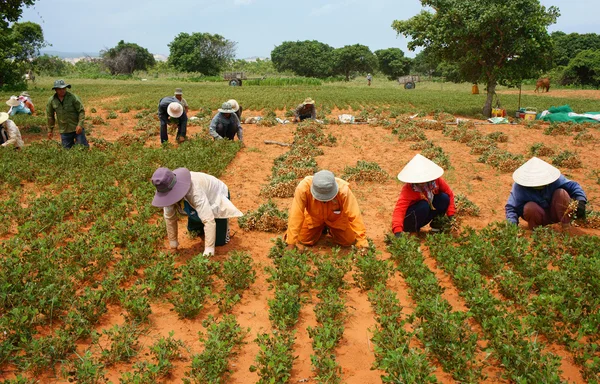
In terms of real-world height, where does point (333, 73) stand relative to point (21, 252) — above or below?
above

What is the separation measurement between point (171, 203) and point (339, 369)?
92.9 inches

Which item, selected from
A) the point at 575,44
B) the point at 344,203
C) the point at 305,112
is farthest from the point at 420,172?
the point at 575,44

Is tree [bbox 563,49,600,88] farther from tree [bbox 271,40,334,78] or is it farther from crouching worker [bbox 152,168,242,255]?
crouching worker [bbox 152,168,242,255]

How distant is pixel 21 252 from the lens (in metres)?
4.98

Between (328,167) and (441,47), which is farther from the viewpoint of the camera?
(441,47)

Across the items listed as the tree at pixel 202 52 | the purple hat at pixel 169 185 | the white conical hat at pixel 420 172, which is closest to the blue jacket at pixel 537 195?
the white conical hat at pixel 420 172

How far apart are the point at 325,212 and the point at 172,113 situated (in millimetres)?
6228

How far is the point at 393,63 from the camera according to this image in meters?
67.1

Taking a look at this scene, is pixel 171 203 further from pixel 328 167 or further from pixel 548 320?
pixel 328 167

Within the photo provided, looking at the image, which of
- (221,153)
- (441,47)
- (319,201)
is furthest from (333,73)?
(319,201)

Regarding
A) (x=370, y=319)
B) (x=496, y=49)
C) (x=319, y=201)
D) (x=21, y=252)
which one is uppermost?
(x=496, y=49)

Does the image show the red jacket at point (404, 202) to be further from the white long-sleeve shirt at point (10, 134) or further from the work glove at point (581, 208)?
the white long-sleeve shirt at point (10, 134)

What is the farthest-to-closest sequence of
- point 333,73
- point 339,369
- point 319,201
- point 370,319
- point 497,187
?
point 333,73
point 497,187
point 319,201
point 370,319
point 339,369

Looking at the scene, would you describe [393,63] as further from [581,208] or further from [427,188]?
[427,188]
